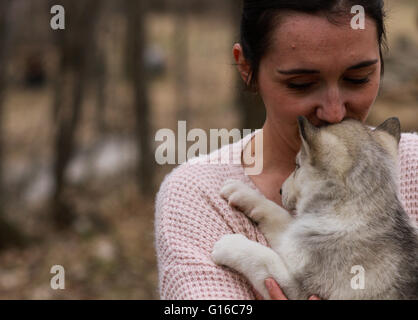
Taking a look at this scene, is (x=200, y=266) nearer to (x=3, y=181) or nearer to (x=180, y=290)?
(x=180, y=290)

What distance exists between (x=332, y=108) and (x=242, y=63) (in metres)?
0.64

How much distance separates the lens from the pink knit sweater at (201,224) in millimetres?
2283

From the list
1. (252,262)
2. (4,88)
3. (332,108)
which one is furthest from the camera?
(4,88)

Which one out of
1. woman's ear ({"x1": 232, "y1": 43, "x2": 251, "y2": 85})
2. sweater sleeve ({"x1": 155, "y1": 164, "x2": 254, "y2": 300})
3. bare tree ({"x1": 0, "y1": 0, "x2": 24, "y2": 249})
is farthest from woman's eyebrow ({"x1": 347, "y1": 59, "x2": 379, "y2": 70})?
bare tree ({"x1": 0, "y1": 0, "x2": 24, "y2": 249})

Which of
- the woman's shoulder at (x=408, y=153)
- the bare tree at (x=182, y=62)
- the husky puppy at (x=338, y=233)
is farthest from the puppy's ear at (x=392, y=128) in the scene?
the bare tree at (x=182, y=62)

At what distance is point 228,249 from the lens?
2.34 m

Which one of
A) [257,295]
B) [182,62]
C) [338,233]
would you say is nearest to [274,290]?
[257,295]

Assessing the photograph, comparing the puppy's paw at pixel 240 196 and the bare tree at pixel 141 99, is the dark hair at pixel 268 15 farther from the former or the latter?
the bare tree at pixel 141 99

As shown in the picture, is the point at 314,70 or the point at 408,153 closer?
the point at 314,70

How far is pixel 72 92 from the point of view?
8672mm

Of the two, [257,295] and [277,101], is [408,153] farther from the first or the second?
[257,295]

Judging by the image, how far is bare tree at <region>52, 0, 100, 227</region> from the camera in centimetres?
843

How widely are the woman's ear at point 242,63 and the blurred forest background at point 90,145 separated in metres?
2.90

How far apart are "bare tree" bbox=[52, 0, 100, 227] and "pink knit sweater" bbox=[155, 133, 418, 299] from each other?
6.03m
